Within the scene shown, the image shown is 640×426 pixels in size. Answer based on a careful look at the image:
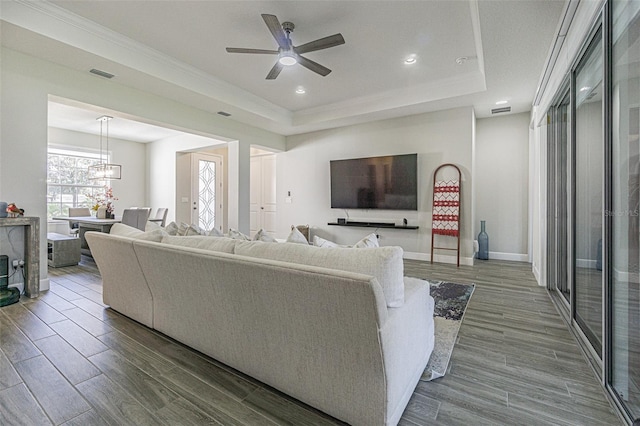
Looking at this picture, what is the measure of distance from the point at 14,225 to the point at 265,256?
3464 millimetres

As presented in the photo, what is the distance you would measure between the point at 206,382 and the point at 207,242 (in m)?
0.84

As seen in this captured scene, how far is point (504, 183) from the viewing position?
216 inches

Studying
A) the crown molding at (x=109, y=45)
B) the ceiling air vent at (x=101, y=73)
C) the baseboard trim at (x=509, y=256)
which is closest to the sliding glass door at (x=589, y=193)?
the baseboard trim at (x=509, y=256)

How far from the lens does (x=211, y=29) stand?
3.29 m

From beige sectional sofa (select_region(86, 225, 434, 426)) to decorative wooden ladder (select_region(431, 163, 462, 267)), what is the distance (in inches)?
140

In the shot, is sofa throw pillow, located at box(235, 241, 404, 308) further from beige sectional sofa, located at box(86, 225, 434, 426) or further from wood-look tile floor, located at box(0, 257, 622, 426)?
wood-look tile floor, located at box(0, 257, 622, 426)

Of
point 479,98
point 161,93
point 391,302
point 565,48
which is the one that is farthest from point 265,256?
point 479,98

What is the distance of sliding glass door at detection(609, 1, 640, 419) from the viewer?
1450mm

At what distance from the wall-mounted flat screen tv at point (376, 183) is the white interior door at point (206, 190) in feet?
13.0

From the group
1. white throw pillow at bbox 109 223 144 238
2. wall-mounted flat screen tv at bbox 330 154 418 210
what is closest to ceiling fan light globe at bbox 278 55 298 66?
white throw pillow at bbox 109 223 144 238

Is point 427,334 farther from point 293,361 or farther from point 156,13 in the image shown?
point 156,13

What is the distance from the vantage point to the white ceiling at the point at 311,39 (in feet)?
9.43

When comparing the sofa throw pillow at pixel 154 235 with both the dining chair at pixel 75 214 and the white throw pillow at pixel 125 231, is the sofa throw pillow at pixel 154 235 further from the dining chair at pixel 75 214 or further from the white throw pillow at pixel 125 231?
the dining chair at pixel 75 214

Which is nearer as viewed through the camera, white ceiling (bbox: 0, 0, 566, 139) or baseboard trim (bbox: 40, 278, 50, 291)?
A: white ceiling (bbox: 0, 0, 566, 139)
